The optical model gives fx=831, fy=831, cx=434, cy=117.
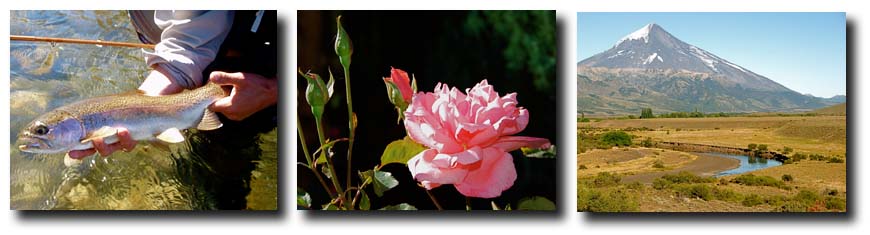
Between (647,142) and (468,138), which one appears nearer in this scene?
(468,138)

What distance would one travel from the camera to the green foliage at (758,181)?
280cm

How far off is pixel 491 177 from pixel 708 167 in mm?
742

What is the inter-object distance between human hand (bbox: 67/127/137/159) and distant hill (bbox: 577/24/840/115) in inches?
60.4

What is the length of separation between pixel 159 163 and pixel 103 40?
1.51ft

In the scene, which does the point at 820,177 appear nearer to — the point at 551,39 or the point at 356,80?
the point at 551,39

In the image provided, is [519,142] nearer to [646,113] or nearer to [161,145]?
[646,113]

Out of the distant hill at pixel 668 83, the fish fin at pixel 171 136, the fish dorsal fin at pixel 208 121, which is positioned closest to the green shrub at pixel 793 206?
the distant hill at pixel 668 83

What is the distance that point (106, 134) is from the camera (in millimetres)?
2807

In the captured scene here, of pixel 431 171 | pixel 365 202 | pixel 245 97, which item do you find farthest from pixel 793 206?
pixel 245 97

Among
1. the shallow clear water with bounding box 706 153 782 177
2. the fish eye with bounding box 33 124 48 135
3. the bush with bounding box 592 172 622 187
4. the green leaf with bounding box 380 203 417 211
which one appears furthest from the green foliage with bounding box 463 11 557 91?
the fish eye with bounding box 33 124 48 135

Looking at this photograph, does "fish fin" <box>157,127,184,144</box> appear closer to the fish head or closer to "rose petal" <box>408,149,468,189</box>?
the fish head

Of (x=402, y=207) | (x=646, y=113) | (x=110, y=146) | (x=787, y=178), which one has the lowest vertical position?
(x=402, y=207)

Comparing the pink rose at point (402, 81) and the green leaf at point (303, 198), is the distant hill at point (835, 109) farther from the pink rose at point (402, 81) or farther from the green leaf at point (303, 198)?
the green leaf at point (303, 198)

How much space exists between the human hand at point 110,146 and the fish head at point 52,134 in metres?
0.03
